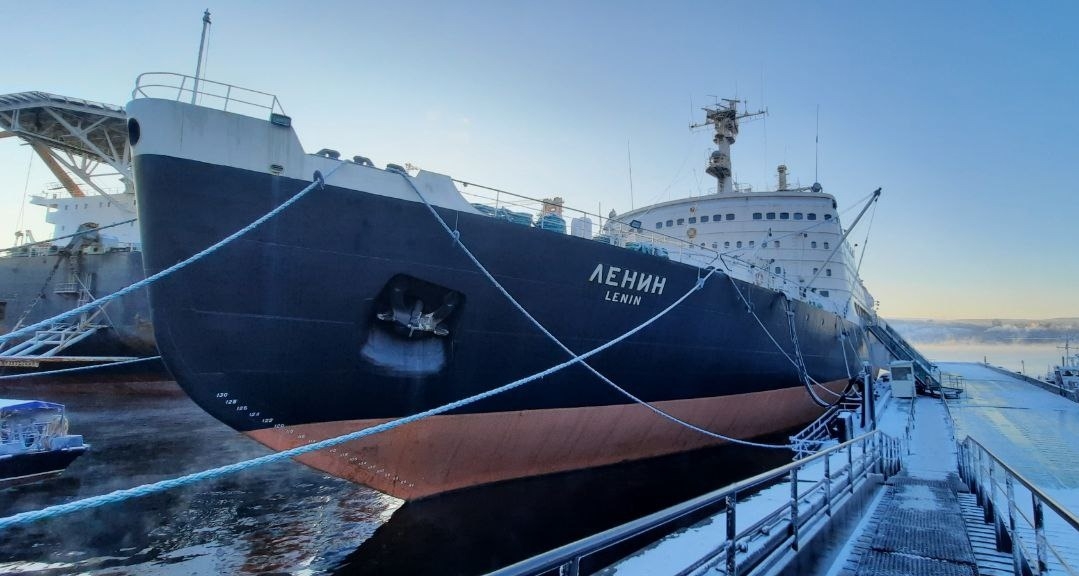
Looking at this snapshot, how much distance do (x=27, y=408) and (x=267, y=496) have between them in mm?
5325

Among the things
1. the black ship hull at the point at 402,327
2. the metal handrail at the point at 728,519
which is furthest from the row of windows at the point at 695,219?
the metal handrail at the point at 728,519

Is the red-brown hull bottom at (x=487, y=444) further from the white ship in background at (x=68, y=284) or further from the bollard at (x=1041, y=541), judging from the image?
the white ship in background at (x=68, y=284)

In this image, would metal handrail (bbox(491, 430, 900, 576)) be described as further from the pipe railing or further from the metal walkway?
the pipe railing

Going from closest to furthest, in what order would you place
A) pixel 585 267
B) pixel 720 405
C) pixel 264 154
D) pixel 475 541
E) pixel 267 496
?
pixel 264 154 → pixel 475 541 → pixel 585 267 → pixel 267 496 → pixel 720 405

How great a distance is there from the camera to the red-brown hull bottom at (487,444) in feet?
22.6

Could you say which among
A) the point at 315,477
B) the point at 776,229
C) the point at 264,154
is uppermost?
the point at 776,229

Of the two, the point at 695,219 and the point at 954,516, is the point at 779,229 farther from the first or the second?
the point at 954,516

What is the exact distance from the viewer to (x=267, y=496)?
8.96m

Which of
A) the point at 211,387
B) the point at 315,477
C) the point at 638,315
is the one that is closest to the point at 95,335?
the point at 315,477

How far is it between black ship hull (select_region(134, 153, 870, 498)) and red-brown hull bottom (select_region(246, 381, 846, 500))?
0.09 ft

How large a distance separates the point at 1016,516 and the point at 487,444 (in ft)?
20.8

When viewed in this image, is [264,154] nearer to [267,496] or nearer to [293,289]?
[293,289]

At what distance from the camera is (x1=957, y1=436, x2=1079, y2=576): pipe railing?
313 cm

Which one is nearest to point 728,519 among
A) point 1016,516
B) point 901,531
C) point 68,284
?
point 901,531
